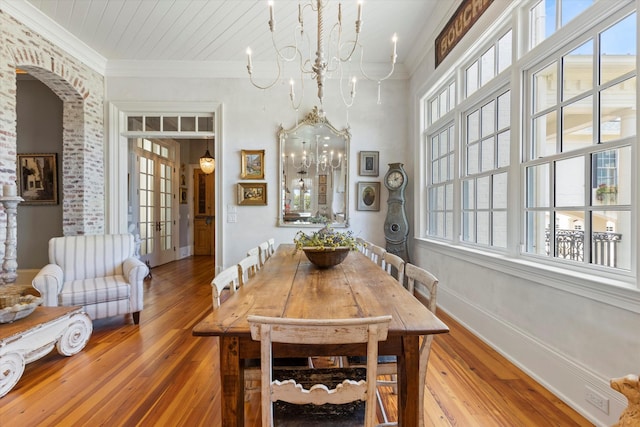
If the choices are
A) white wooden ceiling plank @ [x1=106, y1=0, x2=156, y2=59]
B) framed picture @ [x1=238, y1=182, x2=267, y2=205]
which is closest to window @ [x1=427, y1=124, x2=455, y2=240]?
framed picture @ [x1=238, y1=182, x2=267, y2=205]

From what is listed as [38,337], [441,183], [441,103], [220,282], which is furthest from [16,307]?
[441,103]

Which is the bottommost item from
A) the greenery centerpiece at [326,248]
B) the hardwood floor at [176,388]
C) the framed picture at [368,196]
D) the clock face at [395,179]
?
the hardwood floor at [176,388]

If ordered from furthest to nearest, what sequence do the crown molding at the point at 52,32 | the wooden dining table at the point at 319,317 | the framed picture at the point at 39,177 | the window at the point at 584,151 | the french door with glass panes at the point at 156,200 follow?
1. the french door with glass panes at the point at 156,200
2. the framed picture at the point at 39,177
3. the crown molding at the point at 52,32
4. the window at the point at 584,151
5. the wooden dining table at the point at 319,317

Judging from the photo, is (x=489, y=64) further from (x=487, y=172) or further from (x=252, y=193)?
(x=252, y=193)

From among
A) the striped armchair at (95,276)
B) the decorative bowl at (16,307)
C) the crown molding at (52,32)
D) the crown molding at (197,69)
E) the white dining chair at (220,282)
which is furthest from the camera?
the crown molding at (197,69)

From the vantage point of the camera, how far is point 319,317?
114 cm

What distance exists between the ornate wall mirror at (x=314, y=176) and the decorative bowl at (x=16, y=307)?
2.86 m

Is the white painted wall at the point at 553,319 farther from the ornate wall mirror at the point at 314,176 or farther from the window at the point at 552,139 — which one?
the ornate wall mirror at the point at 314,176

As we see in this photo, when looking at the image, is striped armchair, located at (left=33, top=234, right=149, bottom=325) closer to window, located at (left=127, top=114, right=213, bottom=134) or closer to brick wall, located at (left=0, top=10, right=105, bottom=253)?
brick wall, located at (left=0, top=10, right=105, bottom=253)

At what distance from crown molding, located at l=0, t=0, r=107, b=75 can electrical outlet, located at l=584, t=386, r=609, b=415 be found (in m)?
5.91

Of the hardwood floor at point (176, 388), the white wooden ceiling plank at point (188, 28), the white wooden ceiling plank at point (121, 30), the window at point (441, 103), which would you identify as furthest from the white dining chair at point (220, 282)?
the white wooden ceiling plank at point (121, 30)

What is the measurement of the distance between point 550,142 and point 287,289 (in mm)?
2052

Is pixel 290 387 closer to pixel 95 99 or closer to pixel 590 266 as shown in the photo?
pixel 590 266

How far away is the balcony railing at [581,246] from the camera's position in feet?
5.34
